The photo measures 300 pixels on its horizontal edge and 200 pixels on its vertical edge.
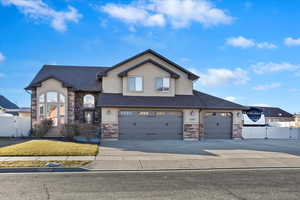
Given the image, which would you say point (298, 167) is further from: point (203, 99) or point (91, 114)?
point (91, 114)

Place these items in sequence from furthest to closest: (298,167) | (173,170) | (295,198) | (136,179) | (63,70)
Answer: (63,70) < (298,167) < (173,170) < (136,179) < (295,198)

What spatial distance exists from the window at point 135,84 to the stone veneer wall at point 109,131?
3568 millimetres

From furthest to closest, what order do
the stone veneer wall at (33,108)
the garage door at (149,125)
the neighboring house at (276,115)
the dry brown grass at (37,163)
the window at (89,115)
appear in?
1. the neighboring house at (276,115)
2. the window at (89,115)
3. the stone veneer wall at (33,108)
4. the garage door at (149,125)
5. the dry brown grass at (37,163)

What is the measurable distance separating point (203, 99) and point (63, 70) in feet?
45.7

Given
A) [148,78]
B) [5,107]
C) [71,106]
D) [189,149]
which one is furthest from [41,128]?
[5,107]

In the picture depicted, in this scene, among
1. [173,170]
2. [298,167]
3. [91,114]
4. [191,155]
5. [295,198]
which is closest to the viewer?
[295,198]

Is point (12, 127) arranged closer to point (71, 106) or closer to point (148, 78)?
point (71, 106)

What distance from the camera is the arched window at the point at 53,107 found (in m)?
19.3

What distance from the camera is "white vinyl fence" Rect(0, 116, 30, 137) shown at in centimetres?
1931

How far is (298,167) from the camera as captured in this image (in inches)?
379

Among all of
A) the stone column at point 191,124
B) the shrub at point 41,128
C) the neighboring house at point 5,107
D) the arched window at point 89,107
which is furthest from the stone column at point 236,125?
the neighboring house at point 5,107

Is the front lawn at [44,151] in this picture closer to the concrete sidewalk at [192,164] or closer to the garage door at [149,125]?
the concrete sidewalk at [192,164]

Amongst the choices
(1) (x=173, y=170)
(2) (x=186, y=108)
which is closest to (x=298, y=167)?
(1) (x=173, y=170)

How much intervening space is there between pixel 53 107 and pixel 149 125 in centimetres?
831
